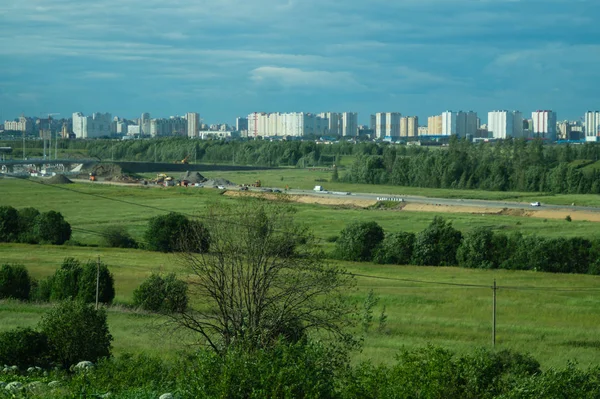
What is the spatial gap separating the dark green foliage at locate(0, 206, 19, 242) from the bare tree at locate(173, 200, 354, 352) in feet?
89.3

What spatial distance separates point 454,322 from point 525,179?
236 feet

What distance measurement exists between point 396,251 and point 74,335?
24396 millimetres

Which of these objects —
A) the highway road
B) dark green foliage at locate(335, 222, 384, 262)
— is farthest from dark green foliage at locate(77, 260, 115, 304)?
the highway road

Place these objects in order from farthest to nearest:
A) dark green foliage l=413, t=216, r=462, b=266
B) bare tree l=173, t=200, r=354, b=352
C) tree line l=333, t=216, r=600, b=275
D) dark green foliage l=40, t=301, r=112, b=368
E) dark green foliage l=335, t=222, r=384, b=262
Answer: dark green foliage l=335, t=222, r=384, b=262, dark green foliage l=413, t=216, r=462, b=266, tree line l=333, t=216, r=600, b=275, dark green foliage l=40, t=301, r=112, b=368, bare tree l=173, t=200, r=354, b=352

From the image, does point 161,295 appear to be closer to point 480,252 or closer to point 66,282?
point 66,282

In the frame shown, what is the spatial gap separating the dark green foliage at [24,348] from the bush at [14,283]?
11.1 meters

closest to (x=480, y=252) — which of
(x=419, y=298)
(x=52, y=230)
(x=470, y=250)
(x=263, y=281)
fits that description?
(x=470, y=250)

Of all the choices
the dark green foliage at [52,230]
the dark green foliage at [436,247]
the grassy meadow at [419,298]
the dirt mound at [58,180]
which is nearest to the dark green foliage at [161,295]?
the grassy meadow at [419,298]

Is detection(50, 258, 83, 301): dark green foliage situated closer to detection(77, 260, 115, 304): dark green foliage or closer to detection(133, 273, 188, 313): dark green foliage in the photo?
detection(77, 260, 115, 304): dark green foliage

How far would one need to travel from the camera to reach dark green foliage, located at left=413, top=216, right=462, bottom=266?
3941cm

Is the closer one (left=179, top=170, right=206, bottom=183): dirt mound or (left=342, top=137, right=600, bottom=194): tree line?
(left=342, top=137, right=600, bottom=194): tree line

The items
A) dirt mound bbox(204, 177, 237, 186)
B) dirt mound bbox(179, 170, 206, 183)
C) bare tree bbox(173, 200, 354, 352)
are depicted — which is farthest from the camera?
Result: dirt mound bbox(179, 170, 206, 183)

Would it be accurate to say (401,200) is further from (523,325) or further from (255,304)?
(255,304)

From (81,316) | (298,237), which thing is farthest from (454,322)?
(81,316)
